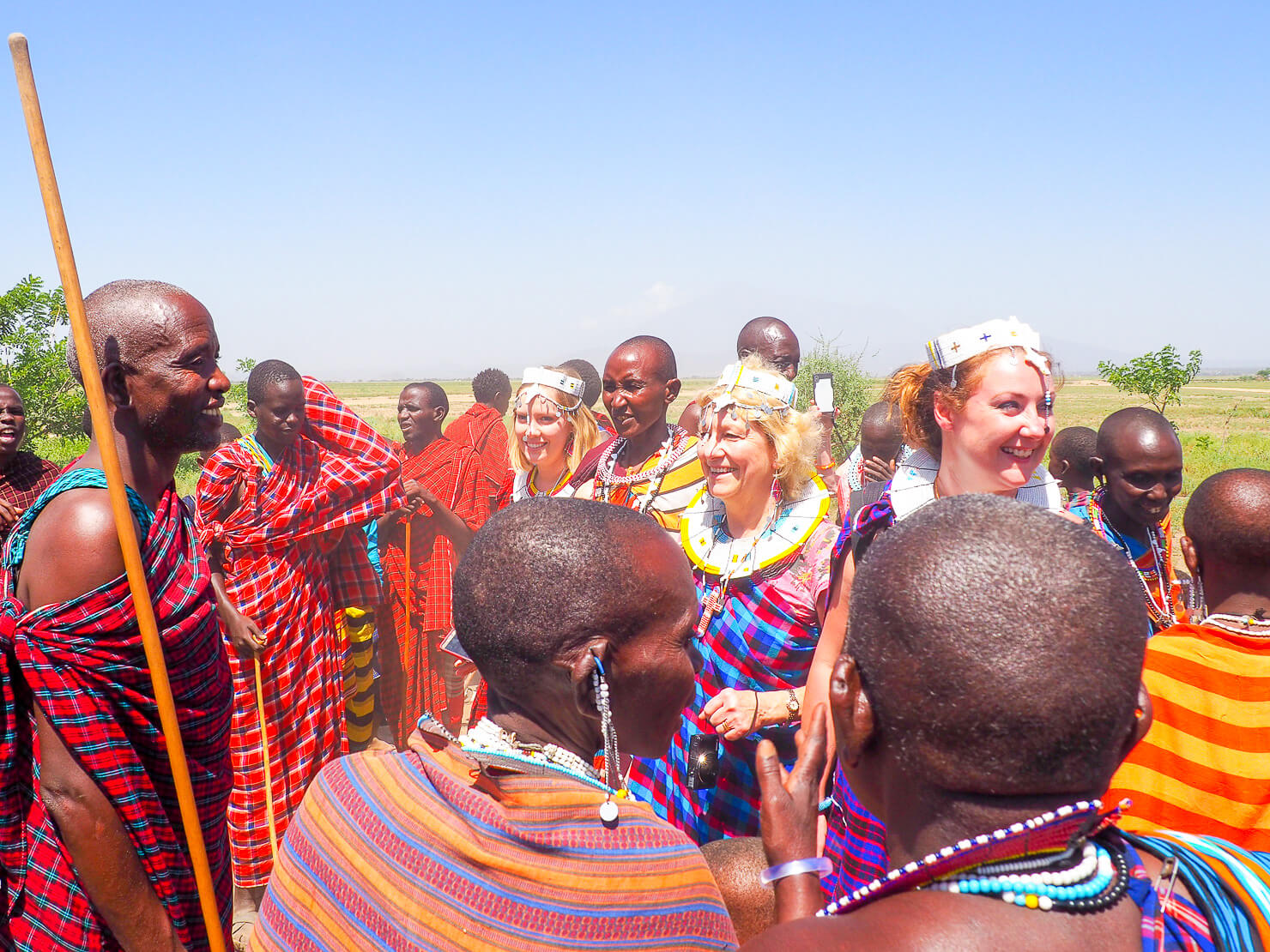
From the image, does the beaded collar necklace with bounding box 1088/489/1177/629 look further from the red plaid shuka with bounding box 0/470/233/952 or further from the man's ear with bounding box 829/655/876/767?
the red plaid shuka with bounding box 0/470/233/952

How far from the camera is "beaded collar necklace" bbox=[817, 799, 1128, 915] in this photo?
1061mm

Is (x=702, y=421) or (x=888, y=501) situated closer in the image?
(x=888, y=501)

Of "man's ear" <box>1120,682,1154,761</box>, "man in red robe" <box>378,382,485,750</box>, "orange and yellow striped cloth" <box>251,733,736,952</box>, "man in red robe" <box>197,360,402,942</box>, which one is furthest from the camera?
"man in red robe" <box>378,382,485,750</box>

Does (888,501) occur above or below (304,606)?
above

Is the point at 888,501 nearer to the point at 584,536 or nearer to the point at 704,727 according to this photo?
the point at 704,727

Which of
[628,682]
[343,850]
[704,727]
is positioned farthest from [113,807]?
[704,727]

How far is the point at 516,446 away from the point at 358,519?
144 cm

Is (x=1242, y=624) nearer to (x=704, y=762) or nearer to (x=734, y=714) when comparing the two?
(x=734, y=714)

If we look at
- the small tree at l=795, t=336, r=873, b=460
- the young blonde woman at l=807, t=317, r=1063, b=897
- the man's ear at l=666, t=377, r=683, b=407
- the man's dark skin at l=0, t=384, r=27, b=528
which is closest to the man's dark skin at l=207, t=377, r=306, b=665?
the man's dark skin at l=0, t=384, r=27, b=528

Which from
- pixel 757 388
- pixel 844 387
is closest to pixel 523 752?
pixel 757 388

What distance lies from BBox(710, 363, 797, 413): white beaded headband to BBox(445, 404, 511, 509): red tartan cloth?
3386mm

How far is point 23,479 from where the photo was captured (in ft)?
17.4

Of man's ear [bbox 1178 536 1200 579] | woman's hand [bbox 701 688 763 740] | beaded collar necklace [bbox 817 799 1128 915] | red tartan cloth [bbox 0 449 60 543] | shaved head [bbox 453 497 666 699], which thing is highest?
shaved head [bbox 453 497 666 699]

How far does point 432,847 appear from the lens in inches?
55.4
